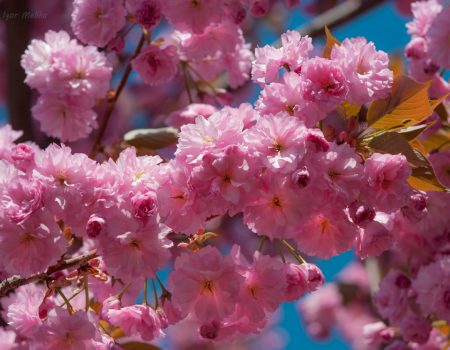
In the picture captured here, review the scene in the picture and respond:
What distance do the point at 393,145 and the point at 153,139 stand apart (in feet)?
2.78

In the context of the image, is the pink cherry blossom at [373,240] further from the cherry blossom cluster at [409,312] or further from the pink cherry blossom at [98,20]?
the pink cherry blossom at [98,20]

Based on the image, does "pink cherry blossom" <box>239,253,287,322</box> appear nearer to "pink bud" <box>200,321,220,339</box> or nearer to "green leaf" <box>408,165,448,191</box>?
"pink bud" <box>200,321,220,339</box>

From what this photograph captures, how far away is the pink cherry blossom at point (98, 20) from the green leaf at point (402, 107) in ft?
2.69

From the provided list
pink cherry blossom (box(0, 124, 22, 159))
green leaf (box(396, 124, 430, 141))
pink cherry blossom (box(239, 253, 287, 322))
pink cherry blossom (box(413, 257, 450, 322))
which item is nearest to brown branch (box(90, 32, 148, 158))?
pink cherry blossom (box(0, 124, 22, 159))

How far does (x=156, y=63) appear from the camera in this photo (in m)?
2.41

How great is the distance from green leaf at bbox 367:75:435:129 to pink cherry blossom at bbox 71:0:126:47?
82 cm

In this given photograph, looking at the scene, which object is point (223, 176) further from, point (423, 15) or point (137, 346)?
point (423, 15)

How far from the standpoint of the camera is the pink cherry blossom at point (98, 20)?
2289 mm

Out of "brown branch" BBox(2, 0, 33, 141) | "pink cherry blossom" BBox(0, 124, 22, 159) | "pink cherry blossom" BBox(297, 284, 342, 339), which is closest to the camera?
"pink cherry blossom" BBox(0, 124, 22, 159)

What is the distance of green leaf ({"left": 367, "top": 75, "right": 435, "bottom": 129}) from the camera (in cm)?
186

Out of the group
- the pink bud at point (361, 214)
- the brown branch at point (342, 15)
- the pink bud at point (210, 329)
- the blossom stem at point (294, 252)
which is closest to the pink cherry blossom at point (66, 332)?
the pink bud at point (210, 329)

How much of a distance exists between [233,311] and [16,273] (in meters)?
0.47

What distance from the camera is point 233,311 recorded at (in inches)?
68.7

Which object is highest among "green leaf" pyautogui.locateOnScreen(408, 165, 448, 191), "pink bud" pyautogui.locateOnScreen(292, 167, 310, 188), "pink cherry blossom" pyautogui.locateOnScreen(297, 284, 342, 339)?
"pink bud" pyautogui.locateOnScreen(292, 167, 310, 188)
